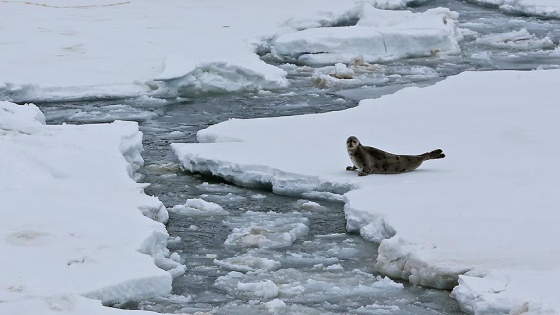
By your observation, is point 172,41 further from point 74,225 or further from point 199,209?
point 74,225

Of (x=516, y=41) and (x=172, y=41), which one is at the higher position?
(x=516, y=41)

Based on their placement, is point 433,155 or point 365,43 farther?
point 365,43

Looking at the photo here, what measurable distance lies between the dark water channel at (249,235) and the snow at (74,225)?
0.65 feet

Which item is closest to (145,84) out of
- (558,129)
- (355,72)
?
(355,72)

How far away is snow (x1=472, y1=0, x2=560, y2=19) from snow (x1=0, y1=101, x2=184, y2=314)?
12469mm

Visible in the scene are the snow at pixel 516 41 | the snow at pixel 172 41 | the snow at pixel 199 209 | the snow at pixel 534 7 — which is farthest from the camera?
the snow at pixel 534 7

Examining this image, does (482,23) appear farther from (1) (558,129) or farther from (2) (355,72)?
(1) (558,129)

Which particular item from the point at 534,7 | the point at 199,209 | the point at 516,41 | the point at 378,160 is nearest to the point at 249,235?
the point at 199,209

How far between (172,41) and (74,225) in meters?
8.78

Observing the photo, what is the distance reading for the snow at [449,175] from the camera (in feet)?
20.0

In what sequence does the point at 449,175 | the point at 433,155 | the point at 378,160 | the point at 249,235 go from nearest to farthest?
the point at 249,235 → the point at 449,175 → the point at 378,160 → the point at 433,155

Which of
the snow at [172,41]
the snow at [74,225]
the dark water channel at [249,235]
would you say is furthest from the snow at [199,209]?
the snow at [172,41]

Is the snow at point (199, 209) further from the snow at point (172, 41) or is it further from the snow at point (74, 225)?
the snow at point (172, 41)

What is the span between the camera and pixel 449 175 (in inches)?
321
